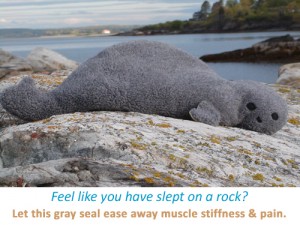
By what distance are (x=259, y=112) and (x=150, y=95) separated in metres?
1.37

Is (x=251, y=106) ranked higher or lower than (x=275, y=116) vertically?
higher

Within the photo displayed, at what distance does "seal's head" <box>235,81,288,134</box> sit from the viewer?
22.5 feet

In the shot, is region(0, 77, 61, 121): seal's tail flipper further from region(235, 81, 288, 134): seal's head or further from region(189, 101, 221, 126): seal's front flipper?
region(235, 81, 288, 134): seal's head

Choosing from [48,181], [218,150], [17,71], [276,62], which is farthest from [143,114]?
[276,62]

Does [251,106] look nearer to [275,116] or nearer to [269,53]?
[275,116]

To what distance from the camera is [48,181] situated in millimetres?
4078

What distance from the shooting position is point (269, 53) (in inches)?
1528

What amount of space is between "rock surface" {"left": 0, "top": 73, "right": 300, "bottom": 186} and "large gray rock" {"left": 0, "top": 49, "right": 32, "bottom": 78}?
40.7 feet

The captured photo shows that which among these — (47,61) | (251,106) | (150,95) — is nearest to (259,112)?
(251,106)

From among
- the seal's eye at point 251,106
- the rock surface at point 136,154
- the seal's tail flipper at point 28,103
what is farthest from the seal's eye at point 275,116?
the seal's tail flipper at point 28,103

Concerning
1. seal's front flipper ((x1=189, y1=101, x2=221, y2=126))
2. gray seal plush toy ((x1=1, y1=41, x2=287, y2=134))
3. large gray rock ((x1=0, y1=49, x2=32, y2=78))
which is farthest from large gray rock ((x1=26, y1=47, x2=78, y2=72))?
seal's front flipper ((x1=189, y1=101, x2=221, y2=126))

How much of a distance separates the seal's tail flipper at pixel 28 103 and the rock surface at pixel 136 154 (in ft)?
2.34

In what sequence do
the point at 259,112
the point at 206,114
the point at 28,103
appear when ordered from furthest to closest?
the point at 259,112 < the point at 28,103 < the point at 206,114
